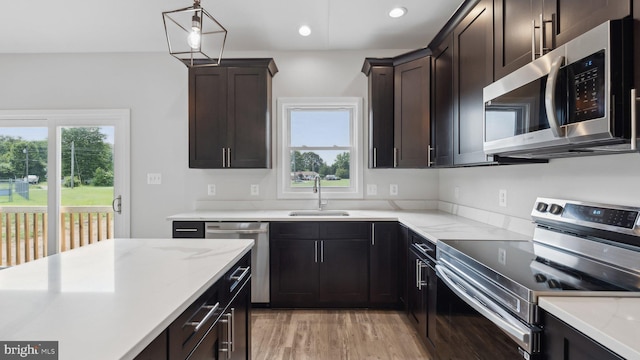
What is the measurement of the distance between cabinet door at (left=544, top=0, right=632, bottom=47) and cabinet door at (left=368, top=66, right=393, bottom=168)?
175 cm

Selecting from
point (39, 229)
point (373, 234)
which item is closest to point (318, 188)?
point (373, 234)

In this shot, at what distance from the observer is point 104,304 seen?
0.85 metres

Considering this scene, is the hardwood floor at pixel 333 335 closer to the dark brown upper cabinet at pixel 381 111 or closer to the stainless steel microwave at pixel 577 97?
the dark brown upper cabinet at pixel 381 111

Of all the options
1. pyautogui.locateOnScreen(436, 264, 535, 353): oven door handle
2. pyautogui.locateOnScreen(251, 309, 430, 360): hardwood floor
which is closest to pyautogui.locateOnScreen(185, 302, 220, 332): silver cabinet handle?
pyautogui.locateOnScreen(436, 264, 535, 353): oven door handle

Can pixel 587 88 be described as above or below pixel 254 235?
above

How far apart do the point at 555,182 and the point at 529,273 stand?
86 centimetres

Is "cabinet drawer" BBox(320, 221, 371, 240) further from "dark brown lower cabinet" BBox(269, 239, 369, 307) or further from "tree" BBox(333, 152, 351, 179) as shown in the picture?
"tree" BBox(333, 152, 351, 179)

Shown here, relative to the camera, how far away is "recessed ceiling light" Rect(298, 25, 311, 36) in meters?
2.92

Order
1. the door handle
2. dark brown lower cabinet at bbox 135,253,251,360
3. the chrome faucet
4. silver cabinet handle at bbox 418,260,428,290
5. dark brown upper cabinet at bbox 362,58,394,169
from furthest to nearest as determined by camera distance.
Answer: the door handle < the chrome faucet < dark brown upper cabinet at bbox 362,58,394,169 < silver cabinet handle at bbox 418,260,428,290 < dark brown lower cabinet at bbox 135,253,251,360

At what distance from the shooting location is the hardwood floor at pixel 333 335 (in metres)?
2.18

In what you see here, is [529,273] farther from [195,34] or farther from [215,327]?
[195,34]

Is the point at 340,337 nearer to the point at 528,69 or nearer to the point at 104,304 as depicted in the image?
the point at 104,304

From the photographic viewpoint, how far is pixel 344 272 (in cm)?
281

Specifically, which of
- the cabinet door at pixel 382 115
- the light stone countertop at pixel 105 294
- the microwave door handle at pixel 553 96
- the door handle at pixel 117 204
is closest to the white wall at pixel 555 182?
the microwave door handle at pixel 553 96
